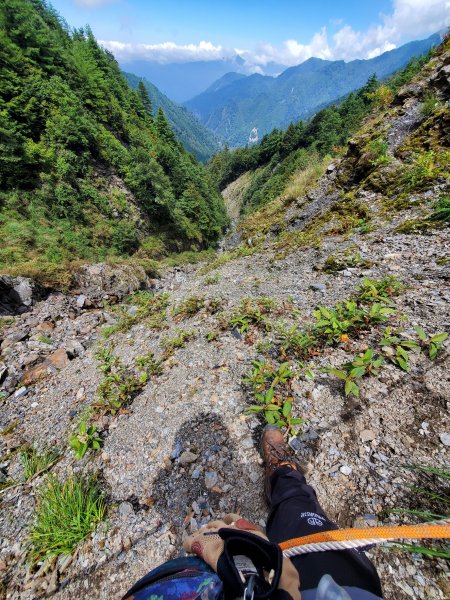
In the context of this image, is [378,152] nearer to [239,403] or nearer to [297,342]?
[297,342]

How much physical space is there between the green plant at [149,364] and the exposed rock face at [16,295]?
6.91 m

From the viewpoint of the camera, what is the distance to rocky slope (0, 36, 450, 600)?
89.0 inches

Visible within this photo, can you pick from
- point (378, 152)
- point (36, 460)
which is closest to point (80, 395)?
point (36, 460)

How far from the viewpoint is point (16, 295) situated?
896cm

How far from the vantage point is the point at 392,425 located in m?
2.52

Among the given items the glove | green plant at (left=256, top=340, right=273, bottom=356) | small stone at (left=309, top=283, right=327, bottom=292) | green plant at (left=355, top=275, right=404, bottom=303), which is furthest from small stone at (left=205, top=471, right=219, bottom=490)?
small stone at (left=309, top=283, right=327, bottom=292)

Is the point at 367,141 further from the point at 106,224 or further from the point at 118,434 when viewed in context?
the point at 106,224

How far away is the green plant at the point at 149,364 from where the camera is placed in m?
4.50

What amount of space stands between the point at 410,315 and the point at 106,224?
22050 millimetres

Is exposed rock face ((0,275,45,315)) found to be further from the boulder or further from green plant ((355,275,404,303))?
green plant ((355,275,404,303))

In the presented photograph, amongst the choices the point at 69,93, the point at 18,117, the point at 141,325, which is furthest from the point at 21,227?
the point at 69,93

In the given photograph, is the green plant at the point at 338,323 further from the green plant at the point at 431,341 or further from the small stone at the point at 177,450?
the small stone at the point at 177,450

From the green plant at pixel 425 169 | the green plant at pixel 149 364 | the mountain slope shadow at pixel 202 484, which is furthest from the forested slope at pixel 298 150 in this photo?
the mountain slope shadow at pixel 202 484

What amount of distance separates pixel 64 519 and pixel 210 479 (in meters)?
1.53
